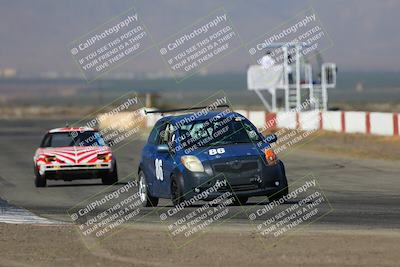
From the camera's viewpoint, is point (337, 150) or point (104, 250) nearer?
point (104, 250)

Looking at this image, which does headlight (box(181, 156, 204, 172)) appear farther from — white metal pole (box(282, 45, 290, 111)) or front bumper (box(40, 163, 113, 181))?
white metal pole (box(282, 45, 290, 111))

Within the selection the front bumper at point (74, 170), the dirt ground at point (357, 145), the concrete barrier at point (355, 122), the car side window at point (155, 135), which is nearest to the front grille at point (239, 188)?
the car side window at point (155, 135)

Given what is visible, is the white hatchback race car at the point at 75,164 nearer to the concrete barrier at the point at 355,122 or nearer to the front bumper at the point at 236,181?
the front bumper at the point at 236,181

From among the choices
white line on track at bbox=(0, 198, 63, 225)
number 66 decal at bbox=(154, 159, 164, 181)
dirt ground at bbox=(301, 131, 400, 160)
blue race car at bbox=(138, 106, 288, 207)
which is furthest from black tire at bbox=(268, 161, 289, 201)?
dirt ground at bbox=(301, 131, 400, 160)

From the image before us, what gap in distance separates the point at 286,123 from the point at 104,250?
115 feet

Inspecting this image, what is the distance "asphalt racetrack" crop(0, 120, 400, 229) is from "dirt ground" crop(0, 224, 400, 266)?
1381 mm

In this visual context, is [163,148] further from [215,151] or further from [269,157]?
[269,157]

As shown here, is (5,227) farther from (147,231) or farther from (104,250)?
(104,250)

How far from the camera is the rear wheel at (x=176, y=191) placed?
659 inches

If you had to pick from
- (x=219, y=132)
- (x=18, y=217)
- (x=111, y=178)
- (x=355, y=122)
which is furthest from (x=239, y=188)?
(x=355, y=122)

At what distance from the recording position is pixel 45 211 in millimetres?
17766

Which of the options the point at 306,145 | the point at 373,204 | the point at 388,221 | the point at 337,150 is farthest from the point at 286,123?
the point at 388,221

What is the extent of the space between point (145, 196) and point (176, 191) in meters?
1.58

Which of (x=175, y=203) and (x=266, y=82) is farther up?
(x=175, y=203)
